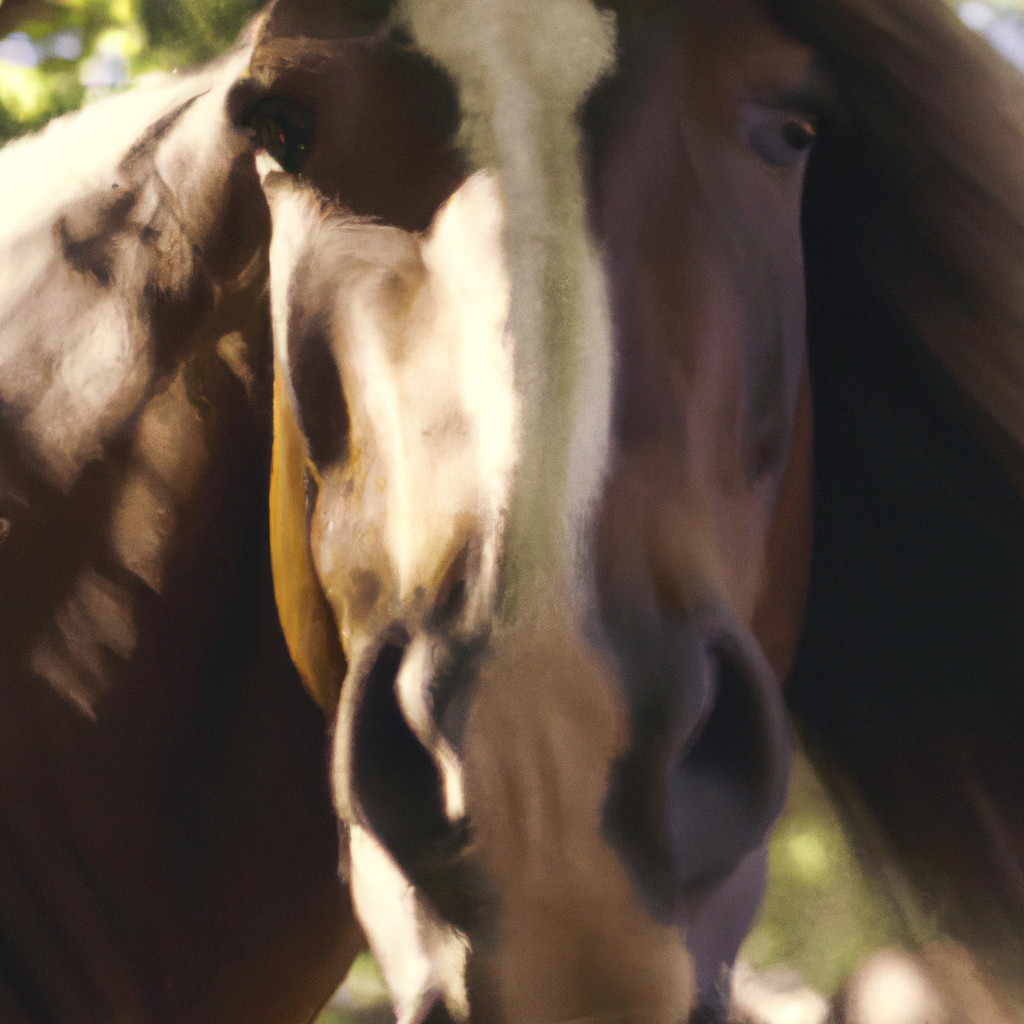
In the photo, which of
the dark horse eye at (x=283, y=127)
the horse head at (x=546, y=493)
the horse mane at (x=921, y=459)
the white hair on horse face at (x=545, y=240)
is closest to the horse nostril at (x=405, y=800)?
the horse head at (x=546, y=493)

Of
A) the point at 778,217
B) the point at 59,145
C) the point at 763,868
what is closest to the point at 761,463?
the point at 778,217

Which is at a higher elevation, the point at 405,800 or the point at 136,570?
the point at 405,800

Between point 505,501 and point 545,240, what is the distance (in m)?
0.18

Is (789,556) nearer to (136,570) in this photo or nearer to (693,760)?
(693,760)

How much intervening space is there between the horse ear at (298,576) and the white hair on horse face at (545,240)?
0.27 metres

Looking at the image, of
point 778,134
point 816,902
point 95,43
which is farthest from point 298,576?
point 95,43

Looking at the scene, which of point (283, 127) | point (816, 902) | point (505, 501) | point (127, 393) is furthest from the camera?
point (816, 902)

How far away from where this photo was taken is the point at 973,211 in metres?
0.87

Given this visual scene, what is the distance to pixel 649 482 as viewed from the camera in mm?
585

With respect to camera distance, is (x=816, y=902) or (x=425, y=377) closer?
(x=425, y=377)

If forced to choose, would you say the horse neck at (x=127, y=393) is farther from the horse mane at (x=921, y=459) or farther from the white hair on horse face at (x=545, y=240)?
the horse mane at (x=921, y=459)

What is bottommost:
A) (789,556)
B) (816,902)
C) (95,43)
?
(816,902)

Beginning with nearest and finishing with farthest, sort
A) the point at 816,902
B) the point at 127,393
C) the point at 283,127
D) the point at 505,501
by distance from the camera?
the point at 505,501 → the point at 283,127 → the point at 127,393 → the point at 816,902

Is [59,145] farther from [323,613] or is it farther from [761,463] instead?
[761,463]
